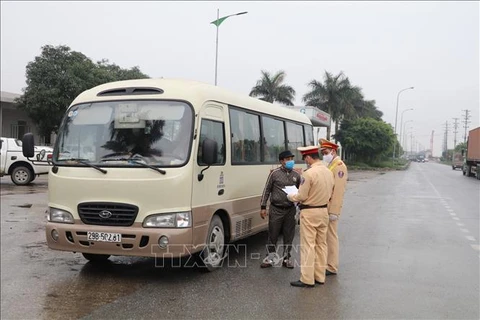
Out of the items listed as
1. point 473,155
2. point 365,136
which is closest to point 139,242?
point 473,155

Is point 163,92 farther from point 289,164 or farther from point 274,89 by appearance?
point 274,89

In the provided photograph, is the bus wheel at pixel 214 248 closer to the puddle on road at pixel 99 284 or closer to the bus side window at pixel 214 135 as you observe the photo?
the puddle on road at pixel 99 284

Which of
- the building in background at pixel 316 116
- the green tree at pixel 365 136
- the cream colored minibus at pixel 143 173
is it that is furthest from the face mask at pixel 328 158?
the green tree at pixel 365 136

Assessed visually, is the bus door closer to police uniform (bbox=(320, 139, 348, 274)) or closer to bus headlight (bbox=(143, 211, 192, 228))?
bus headlight (bbox=(143, 211, 192, 228))

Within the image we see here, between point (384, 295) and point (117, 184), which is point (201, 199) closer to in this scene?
point (117, 184)

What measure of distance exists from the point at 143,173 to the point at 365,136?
50.2 m

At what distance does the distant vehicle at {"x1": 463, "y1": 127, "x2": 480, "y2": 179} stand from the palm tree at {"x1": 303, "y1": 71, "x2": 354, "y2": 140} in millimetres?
13509

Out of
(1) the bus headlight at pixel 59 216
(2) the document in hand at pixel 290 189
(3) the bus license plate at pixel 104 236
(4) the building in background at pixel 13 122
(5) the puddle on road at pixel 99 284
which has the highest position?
(4) the building in background at pixel 13 122

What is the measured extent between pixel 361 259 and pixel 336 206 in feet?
5.05

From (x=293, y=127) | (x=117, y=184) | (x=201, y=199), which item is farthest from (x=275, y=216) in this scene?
(x=293, y=127)

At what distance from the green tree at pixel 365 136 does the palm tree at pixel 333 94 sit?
4.69 m

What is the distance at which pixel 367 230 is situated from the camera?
32.0ft

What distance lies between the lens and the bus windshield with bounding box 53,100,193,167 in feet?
17.7

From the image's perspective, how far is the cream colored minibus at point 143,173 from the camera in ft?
17.1
